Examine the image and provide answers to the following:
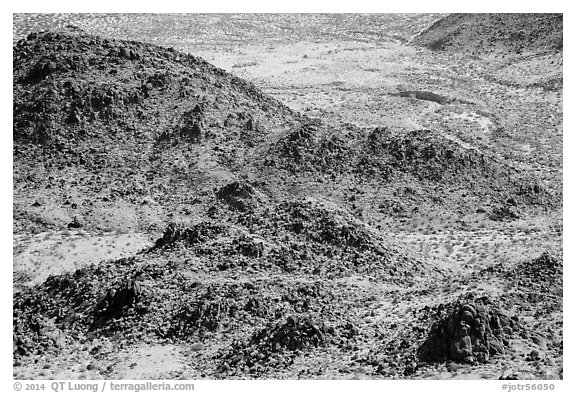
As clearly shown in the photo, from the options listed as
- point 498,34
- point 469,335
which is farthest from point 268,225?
point 498,34

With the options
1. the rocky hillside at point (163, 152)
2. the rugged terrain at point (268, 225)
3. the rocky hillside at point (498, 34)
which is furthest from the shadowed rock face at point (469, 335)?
the rocky hillside at point (498, 34)

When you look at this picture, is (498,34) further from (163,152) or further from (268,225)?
(268,225)

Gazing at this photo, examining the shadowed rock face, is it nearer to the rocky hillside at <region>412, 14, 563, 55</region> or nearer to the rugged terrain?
the rugged terrain

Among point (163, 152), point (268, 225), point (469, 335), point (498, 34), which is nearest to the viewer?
point (469, 335)

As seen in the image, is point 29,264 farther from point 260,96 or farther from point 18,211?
point 260,96

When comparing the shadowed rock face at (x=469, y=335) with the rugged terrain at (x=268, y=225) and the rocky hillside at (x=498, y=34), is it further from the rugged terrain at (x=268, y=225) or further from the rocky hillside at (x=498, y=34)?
the rocky hillside at (x=498, y=34)

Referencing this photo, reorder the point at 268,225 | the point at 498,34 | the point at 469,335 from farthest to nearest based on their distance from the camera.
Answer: the point at 498,34, the point at 268,225, the point at 469,335
